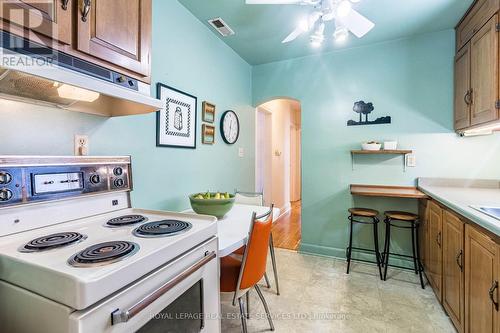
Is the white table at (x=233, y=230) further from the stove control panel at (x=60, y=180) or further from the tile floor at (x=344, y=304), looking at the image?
the stove control panel at (x=60, y=180)

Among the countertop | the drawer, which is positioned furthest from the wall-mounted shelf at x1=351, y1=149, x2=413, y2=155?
the drawer

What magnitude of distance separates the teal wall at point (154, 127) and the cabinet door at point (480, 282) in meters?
1.95

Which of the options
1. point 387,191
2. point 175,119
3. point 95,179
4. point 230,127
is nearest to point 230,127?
point 230,127

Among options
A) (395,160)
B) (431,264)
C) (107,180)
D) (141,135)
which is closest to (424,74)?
(395,160)

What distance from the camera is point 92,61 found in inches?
37.8

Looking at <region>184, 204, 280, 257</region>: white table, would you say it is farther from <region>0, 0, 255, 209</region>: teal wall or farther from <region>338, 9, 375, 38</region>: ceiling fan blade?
<region>338, 9, 375, 38</region>: ceiling fan blade

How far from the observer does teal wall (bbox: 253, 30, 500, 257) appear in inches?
96.5

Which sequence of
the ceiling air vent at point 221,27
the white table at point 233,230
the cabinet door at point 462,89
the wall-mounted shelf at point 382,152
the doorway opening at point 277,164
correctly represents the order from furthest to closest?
the doorway opening at point 277,164 → the wall-mounted shelf at point 382,152 → the ceiling air vent at point 221,27 → the cabinet door at point 462,89 → the white table at point 233,230

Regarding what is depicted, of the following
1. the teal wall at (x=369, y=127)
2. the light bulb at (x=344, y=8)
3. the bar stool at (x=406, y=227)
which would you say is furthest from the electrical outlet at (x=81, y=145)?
→ the bar stool at (x=406, y=227)

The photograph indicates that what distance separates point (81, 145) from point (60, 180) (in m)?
0.28

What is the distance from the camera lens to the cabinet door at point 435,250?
190 centimetres

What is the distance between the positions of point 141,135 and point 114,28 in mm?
729

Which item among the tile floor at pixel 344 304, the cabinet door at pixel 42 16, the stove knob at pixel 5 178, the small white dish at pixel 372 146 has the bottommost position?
the tile floor at pixel 344 304

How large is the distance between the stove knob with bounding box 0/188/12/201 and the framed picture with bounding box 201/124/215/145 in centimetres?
151
